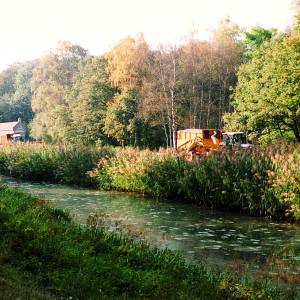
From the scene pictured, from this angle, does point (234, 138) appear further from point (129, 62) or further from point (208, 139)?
point (129, 62)

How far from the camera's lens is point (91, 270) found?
8.16 metres

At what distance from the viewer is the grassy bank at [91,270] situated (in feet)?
23.1

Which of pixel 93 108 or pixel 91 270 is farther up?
pixel 93 108

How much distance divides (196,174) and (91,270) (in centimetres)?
1444

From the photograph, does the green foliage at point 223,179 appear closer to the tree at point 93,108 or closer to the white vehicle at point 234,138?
the white vehicle at point 234,138

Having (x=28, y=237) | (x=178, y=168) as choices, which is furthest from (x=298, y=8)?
(x=28, y=237)

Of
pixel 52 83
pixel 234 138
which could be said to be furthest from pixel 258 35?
pixel 52 83

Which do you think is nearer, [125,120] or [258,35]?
[258,35]

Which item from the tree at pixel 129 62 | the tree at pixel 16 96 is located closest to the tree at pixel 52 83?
the tree at pixel 129 62

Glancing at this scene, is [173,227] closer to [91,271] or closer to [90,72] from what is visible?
[91,271]

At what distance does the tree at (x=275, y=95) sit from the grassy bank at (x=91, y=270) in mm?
20503

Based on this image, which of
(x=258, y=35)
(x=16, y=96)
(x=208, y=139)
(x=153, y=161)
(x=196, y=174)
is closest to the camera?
(x=196, y=174)

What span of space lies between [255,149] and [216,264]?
11.0 metres

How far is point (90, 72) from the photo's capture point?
54625 mm
